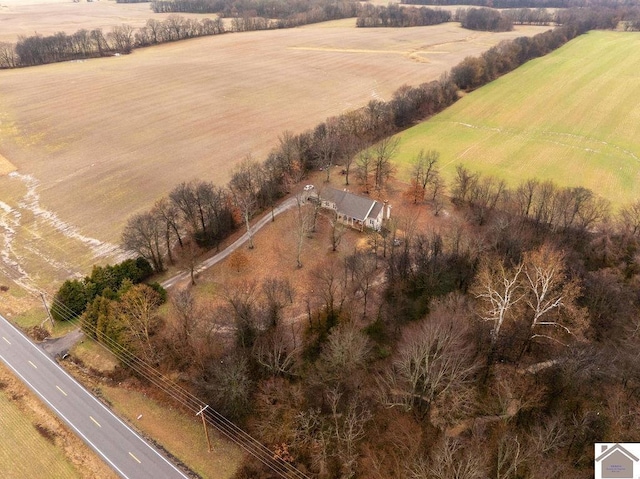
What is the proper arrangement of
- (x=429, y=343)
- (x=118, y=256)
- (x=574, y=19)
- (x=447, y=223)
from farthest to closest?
(x=574, y=19), (x=447, y=223), (x=118, y=256), (x=429, y=343)

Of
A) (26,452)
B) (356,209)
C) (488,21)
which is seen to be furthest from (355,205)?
(488,21)

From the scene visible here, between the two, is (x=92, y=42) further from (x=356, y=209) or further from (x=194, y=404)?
(x=194, y=404)

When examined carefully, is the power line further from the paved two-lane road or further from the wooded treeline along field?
the paved two-lane road

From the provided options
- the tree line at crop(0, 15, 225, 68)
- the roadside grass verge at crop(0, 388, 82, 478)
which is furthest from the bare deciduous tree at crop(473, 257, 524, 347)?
the tree line at crop(0, 15, 225, 68)

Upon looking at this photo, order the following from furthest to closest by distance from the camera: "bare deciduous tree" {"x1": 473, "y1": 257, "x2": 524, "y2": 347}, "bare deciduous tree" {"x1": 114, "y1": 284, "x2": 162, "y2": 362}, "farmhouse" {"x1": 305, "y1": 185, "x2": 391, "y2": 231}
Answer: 1. "farmhouse" {"x1": 305, "y1": 185, "x2": 391, "y2": 231}
2. "bare deciduous tree" {"x1": 114, "y1": 284, "x2": 162, "y2": 362}
3. "bare deciduous tree" {"x1": 473, "y1": 257, "x2": 524, "y2": 347}

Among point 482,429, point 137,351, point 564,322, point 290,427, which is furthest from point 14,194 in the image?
point 564,322

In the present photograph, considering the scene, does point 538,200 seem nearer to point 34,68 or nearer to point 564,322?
point 564,322
